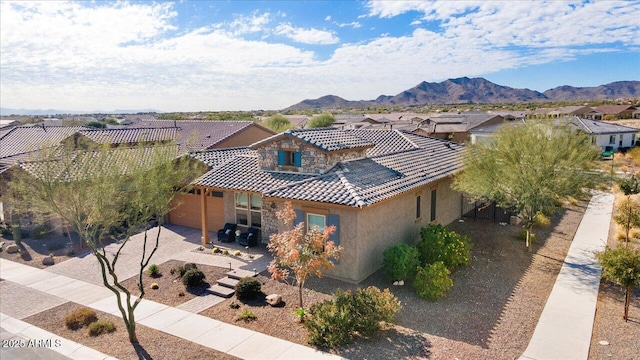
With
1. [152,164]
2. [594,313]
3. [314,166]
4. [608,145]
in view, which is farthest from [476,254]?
[608,145]

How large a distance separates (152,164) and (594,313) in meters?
13.6

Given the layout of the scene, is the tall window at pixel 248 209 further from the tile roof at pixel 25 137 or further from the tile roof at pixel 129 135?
the tile roof at pixel 25 137

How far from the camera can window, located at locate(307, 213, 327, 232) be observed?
49.0 feet

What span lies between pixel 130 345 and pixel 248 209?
28.6ft

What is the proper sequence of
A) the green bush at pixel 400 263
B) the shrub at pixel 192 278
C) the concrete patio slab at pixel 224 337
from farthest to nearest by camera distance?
the shrub at pixel 192 278, the green bush at pixel 400 263, the concrete patio slab at pixel 224 337

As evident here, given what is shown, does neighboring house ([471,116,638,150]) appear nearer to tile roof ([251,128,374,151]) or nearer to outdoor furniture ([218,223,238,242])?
tile roof ([251,128,374,151])

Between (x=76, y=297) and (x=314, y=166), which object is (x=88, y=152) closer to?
(x=76, y=297)

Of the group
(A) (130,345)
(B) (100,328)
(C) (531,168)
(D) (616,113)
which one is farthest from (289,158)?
(D) (616,113)

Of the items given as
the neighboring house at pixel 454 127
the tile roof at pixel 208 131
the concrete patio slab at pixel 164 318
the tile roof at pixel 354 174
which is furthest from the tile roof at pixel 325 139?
the neighboring house at pixel 454 127

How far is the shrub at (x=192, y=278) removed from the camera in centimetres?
1448

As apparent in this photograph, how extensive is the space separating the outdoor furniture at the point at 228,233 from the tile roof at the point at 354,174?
6.76 ft

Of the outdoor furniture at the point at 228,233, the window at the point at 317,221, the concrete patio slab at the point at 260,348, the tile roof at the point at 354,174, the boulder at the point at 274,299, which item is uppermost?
the tile roof at the point at 354,174

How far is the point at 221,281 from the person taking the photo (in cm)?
1475

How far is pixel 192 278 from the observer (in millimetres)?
14500
